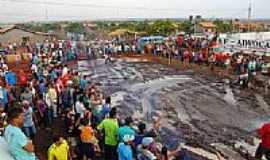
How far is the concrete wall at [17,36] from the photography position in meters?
48.7

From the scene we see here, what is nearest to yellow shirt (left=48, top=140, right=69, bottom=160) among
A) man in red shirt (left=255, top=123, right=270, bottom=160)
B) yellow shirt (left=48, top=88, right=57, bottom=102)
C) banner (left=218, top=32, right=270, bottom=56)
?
man in red shirt (left=255, top=123, right=270, bottom=160)

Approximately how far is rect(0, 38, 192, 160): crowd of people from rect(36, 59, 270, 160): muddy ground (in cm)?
183

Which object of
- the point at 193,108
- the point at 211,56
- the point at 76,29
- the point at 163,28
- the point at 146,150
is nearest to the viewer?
the point at 146,150

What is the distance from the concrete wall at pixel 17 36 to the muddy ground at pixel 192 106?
19.8 meters

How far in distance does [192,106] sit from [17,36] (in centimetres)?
3459

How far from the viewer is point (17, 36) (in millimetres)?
49844

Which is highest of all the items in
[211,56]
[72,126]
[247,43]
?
[247,43]

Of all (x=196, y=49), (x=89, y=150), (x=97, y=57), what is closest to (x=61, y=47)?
(x=97, y=57)

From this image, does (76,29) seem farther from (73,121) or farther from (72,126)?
(72,126)

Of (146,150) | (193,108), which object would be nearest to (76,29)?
(193,108)

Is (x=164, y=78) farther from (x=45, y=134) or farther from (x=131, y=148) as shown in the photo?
(x=131, y=148)

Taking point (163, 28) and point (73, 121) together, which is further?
point (163, 28)

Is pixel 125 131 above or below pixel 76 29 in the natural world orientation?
above

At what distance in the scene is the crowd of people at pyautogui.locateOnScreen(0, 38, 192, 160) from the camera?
22.9 ft
